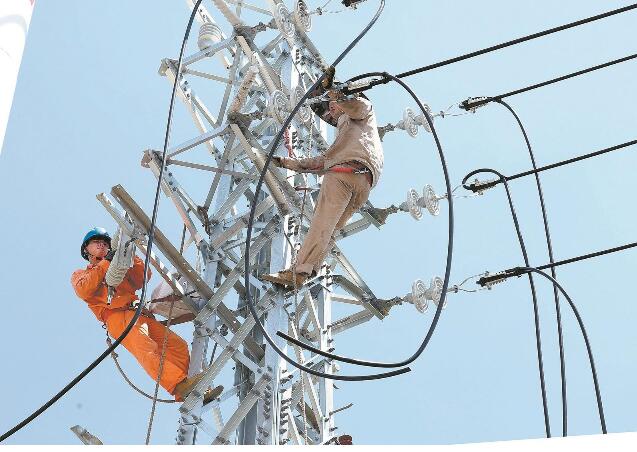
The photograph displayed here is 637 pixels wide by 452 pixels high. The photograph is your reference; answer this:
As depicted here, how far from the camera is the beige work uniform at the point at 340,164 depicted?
6.88m

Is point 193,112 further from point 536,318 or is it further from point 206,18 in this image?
point 536,318

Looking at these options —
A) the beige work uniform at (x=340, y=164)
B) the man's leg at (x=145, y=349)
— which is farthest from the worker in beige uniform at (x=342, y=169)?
the man's leg at (x=145, y=349)

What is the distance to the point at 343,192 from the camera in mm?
6902

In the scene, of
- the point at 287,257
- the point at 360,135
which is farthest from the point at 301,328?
the point at 360,135

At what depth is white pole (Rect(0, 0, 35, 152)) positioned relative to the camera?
16.7ft

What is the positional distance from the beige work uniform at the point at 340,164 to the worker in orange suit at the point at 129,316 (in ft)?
5.19

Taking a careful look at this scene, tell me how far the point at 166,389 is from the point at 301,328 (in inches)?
50.7

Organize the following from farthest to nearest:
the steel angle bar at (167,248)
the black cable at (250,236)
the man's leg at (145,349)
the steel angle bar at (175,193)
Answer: the steel angle bar at (175,193), the man's leg at (145,349), the steel angle bar at (167,248), the black cable at (250,236)

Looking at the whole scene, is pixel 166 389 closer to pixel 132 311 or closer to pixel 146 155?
pixel 132 311

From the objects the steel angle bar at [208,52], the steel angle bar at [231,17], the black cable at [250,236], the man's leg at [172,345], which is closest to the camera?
the black cable at [250,236]

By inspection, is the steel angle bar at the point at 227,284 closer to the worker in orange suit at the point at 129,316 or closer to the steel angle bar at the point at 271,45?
the worker in orange suit at the point at 129,316

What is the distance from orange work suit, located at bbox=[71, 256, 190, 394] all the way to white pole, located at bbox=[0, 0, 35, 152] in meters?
3.28

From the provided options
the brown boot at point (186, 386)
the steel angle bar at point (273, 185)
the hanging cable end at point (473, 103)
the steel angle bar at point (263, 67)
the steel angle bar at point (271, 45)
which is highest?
the steel angle bar at point (271, 45)

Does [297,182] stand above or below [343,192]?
above
